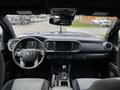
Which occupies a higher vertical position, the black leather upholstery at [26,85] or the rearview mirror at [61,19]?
the rearview mirror at [61,19]

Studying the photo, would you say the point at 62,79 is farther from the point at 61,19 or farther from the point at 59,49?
the point at 61,19

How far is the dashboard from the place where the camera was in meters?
5.55

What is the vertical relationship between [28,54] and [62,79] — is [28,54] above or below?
above

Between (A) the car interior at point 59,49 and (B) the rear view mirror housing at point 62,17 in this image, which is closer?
(B) the rear view mirror housing at point 62,17

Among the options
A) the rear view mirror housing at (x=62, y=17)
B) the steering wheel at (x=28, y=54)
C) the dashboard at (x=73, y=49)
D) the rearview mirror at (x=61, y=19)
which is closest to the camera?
the rear view mirror housing at (x=62, y=17)

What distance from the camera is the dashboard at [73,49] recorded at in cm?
555

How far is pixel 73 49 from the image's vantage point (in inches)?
224

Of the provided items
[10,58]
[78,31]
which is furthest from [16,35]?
[78,31]

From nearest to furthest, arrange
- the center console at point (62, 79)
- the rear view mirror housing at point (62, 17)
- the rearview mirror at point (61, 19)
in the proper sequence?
the rear view mirror housing at point (62, 17) → the rearview mirror at point (61, 19) → the center console at point (62, 79)

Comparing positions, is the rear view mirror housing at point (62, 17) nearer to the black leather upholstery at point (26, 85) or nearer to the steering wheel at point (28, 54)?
the black leather upholstery at point (26, 85)

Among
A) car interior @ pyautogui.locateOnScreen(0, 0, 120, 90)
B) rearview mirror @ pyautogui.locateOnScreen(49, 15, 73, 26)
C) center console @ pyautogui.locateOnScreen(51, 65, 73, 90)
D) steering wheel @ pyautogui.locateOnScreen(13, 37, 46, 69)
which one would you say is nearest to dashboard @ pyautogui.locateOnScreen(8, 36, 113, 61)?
car interior @ pyautogui.locateOnScreen(0, 0, 120, 90)

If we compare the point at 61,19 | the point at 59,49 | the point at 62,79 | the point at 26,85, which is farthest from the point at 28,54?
the point at 61,19

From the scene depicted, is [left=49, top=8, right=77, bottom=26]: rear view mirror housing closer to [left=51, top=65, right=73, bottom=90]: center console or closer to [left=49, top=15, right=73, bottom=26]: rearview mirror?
[left=49, top=15, right=73, bottom=26]: rearview mirror

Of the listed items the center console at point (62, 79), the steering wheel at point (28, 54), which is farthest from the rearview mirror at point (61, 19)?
the center console at point (62, 79)
